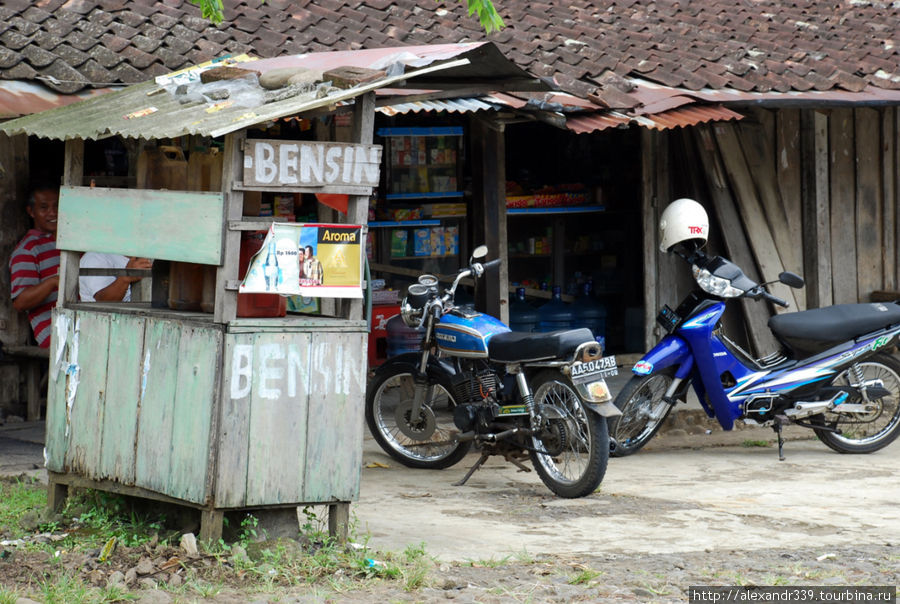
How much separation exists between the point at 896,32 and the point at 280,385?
8.35m

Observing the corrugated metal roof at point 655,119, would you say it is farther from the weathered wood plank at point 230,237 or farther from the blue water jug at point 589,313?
the weathered wood plank at point 230,237

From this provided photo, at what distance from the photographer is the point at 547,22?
10297 millimetres

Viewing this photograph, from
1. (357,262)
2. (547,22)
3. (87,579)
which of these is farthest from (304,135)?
(87,579)

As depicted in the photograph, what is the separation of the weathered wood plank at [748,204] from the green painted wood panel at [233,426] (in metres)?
6.49

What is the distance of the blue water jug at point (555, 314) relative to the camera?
11.4 metres

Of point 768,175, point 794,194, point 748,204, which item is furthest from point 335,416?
point 794,194

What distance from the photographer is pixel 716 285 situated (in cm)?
809

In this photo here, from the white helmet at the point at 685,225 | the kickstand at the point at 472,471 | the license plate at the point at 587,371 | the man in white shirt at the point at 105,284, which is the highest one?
the white helmet at the point at 685,225

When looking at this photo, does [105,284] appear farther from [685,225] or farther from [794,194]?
[794,194]

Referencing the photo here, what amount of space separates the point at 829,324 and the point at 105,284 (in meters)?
4.98

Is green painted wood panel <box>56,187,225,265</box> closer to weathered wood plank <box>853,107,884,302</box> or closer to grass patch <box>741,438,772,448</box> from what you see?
grass patch <box>741,438,772,448</box>

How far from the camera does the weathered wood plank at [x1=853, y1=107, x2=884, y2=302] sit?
37.6 feet

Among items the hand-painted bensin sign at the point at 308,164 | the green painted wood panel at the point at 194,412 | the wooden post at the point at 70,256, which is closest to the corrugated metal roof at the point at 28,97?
the wooden post at the point at 70,256

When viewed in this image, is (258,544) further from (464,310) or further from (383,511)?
(464,310)
